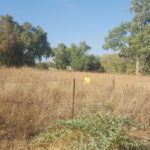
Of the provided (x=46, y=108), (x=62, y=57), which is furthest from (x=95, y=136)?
(x=62, y=57)

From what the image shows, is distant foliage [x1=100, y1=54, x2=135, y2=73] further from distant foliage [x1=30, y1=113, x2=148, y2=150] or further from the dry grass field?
distant foliage [x1=30, y1=113, x2=148, y2=150]

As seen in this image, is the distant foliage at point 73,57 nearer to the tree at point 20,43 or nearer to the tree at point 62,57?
the tree at point 62,57

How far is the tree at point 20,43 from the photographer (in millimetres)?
18245

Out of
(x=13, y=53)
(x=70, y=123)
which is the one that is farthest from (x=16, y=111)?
(x=13, y=53)

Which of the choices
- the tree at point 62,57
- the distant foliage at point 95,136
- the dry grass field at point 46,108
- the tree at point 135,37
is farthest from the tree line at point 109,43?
the distant foliage at point 95,136

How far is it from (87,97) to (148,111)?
1.68m

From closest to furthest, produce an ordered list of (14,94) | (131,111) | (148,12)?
(14,94) → (131,111) → (148,12)

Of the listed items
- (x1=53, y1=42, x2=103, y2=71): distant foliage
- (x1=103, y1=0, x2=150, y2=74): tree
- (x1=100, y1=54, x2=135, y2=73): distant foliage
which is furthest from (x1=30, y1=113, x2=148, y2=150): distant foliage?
(x1=53, y1=42, x2=103, y2=71): distant foliage

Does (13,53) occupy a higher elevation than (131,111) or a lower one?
higher

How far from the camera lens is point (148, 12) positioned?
923 inches

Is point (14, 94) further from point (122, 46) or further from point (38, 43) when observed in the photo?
point (38, 43)

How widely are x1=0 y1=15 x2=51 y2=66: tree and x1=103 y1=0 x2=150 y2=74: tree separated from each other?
33.5 feet

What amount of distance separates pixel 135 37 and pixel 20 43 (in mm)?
13953

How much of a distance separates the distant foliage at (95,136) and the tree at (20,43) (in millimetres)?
16144
